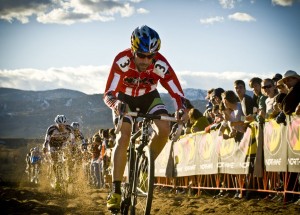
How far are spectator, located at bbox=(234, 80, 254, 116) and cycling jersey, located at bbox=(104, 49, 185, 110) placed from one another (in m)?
4.09

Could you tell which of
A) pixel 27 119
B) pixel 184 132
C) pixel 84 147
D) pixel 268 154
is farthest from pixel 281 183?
pixel 27 119

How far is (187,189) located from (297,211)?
19.1 feet

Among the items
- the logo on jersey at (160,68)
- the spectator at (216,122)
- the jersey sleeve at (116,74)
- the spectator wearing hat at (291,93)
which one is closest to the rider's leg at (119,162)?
the jersey sleeve at (116,74)

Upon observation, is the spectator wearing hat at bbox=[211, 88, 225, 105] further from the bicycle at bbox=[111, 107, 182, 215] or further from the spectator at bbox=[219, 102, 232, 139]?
the bicycle at bbox=[111, 107, 182, 215]

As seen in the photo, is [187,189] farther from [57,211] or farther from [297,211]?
[297,211]

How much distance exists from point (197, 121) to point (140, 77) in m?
6.23

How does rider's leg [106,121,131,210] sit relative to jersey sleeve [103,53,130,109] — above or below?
below

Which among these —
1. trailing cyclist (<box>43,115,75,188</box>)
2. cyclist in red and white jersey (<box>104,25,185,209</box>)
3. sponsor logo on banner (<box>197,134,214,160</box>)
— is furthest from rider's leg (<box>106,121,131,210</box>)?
trailing cyclist (<box>43,115,75,188</box>)

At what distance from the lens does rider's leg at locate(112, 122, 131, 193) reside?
18.8ft

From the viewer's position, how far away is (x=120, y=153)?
580cm

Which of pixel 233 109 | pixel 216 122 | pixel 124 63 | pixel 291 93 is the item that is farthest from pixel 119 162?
pixel 216 122

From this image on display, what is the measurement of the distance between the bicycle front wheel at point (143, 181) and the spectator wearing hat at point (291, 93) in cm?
328

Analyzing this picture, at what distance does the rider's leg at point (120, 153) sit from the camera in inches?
226

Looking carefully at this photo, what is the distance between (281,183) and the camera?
824cm
